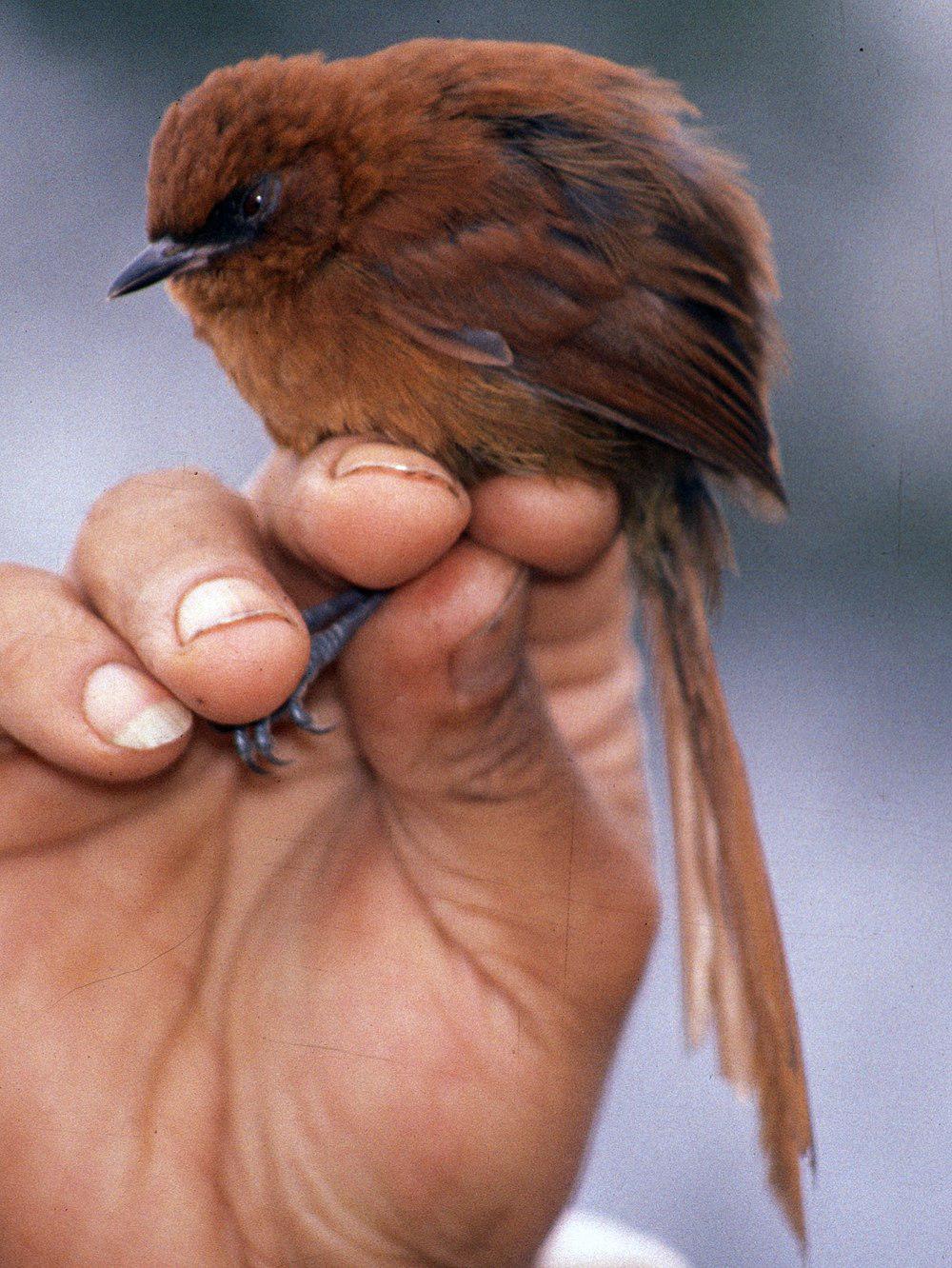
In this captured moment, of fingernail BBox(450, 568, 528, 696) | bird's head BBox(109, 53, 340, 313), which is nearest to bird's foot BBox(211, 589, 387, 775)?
fingernail BBox(450, 568, 528, 696)

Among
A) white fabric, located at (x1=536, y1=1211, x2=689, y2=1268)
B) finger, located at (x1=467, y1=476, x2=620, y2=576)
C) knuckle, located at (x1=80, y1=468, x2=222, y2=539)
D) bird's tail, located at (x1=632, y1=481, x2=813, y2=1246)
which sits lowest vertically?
white fabric, located at (x1=536, y1=1211, x2=689, y2=1268)

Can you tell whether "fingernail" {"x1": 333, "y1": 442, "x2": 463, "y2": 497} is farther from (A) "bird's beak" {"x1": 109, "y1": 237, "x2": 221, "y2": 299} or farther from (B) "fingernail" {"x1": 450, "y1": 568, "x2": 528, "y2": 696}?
(A) "bird's beak" {"x1": 109, "y1": 237, "x2": 221, "y2": 299}

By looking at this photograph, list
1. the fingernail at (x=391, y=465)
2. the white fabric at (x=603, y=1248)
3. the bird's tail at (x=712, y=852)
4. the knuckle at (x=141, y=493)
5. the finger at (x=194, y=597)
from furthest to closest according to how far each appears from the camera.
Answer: the white fabric at (x=603, y=1248), the bird's tail at (x=712, y=852), the knuckle at (x=141, y=493), the fingernail at (x=391, y=465), the finger at (x=194, y=597)

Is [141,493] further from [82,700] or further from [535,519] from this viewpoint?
[535,519]

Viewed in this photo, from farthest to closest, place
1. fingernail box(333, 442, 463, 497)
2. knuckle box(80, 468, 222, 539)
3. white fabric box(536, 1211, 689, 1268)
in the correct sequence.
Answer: white fabric box(536, 1211, 689, 1268) < knuckle box(80, 468, 222, 539) < fingernail box(333, 442, 463, 497)

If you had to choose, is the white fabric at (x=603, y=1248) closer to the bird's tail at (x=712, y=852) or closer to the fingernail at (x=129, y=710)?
the bird's tail at (x=712, y=852)

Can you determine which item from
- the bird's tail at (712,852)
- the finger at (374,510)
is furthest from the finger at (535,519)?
the bird's tail at (712,852)

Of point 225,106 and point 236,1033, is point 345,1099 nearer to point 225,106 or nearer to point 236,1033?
point 236,1033

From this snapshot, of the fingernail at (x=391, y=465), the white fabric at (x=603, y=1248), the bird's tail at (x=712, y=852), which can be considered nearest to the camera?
the fingernail at (x=391, y=465)
